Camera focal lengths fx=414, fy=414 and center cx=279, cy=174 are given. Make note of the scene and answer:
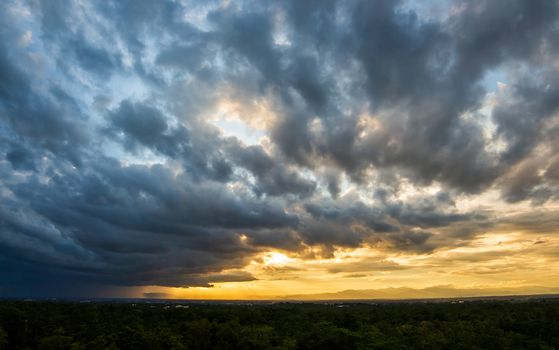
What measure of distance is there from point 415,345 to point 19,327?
4430cm

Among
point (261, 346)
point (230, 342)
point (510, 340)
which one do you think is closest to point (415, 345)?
point (510, 340)

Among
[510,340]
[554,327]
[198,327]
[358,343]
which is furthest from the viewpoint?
[554,327]

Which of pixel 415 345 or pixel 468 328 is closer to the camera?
pixel 415 345

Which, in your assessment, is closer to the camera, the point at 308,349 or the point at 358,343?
the point at 358,343

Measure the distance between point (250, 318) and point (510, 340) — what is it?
58442mm

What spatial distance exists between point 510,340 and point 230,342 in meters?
30.8

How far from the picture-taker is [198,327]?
49.9 metres

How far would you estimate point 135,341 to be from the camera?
4400 centimetres

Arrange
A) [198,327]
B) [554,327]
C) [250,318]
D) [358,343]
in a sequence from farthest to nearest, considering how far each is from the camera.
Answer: [250,318], [554,327], [198,327], [358,343]

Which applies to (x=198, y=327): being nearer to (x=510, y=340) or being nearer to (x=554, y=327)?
(x=510, y=340)

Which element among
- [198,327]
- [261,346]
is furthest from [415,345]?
[198,327]

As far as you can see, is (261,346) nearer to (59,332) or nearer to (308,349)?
(308,349)

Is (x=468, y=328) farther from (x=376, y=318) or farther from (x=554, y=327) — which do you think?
(x=376, y=318)

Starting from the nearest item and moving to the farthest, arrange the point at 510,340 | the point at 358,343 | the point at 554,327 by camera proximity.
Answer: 1. the point at 358,343
2. the point at 510,340
3. the point at 554,327
